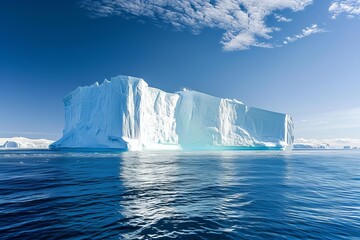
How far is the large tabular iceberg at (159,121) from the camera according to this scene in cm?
5419

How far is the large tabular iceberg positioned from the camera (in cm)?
5419

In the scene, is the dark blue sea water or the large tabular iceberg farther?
the large tabular iceberg

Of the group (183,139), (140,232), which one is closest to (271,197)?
(140,232)

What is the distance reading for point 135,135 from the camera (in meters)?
54.6

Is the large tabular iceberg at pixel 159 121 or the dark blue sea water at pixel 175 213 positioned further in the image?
the large tabular iceberg at pixel 159 121

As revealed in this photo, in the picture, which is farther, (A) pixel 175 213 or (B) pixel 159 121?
(B) pixel 159 121

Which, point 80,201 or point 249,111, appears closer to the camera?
point 80,201

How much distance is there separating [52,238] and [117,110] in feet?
166

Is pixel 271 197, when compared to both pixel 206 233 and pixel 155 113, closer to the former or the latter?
pixel 206 233

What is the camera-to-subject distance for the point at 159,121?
65.2m

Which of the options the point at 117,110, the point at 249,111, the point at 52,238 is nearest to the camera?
the point at 52,238

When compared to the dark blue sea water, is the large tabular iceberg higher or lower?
higher

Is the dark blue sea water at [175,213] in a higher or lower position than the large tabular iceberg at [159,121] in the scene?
lower

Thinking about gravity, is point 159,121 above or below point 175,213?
above
